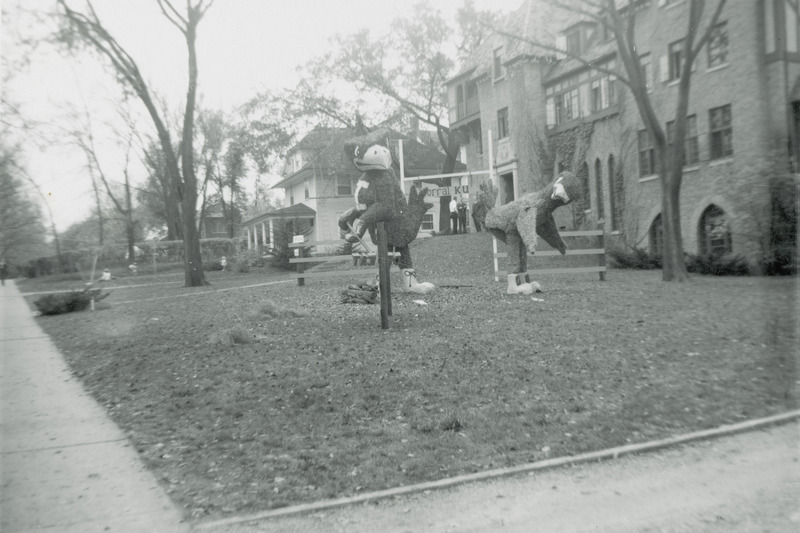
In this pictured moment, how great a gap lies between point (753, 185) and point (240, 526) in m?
17.0

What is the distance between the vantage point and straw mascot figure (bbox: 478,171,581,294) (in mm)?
13414

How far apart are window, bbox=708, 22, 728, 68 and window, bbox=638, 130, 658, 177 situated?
4.66 m

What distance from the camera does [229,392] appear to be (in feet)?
22.5

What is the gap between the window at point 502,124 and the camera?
34438 millimetres

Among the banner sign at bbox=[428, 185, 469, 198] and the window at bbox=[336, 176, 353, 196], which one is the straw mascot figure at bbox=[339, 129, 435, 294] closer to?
the banner sign at bbox=[428, 185, 469, 198]

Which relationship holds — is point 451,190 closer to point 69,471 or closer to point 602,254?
point 602,254

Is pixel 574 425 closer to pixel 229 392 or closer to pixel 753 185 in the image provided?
pixel 229 392

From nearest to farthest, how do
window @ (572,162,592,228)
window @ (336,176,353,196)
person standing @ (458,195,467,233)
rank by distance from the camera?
1. window @ (572,162,592,228)
2. person standing @ (458,195,467,233)
3. window @ (336,176,353,196)

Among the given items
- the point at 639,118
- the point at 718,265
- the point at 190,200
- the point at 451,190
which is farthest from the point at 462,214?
the point at 718,265

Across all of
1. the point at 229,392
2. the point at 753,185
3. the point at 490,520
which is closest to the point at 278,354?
the point at 229,392

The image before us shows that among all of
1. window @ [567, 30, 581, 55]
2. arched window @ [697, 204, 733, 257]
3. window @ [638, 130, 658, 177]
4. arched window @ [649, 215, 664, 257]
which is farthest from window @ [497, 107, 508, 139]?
arched window @ [697, 204, 733, 257]

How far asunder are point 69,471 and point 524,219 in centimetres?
988

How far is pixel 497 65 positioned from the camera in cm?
Result: 3406

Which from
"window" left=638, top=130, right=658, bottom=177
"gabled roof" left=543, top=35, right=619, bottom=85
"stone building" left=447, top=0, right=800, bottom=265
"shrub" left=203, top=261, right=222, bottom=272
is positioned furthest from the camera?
"shrub" left=203, top=261, right=222, bottom=272
